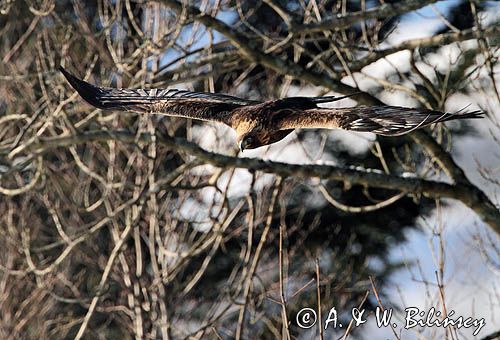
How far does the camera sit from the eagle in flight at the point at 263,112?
387 centimetres

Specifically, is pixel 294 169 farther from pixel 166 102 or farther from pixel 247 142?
pixel 247 142

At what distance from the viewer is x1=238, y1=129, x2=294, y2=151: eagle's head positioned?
4121 mm

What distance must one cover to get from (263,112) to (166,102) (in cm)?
49

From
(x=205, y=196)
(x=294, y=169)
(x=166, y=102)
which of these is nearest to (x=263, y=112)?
(x=166, y=102)

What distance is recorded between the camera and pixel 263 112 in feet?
13.4

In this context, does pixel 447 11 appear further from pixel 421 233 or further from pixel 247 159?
pixel 247 159

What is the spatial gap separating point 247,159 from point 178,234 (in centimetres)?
331

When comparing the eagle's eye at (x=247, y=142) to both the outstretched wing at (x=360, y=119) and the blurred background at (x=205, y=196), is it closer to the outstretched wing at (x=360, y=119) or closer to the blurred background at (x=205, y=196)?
the outstretched wing at (x=360, y=119)

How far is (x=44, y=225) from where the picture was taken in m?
12.7

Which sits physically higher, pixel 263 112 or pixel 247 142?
pixel 263 112

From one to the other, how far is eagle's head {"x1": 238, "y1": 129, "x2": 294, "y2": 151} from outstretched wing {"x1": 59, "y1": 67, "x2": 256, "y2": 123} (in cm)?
17

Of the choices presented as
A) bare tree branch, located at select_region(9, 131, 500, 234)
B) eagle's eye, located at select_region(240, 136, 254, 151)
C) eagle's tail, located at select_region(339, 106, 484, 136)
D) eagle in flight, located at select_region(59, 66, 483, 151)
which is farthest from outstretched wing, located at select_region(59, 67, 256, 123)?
bare tree branch, located at select_region(9, 131, 500, 234)

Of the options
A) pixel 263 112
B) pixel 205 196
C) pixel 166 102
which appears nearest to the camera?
pixel 263 112

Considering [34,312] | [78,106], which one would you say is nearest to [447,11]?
[78,106]
